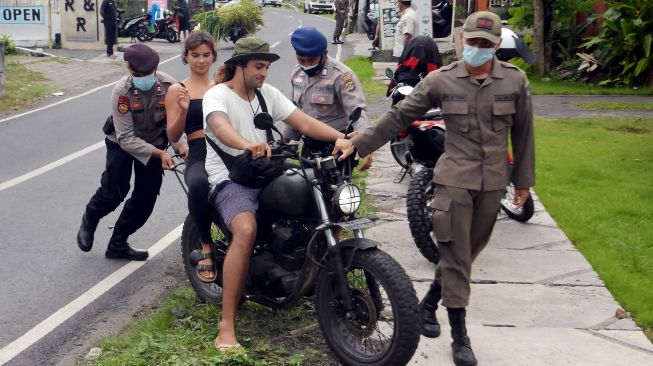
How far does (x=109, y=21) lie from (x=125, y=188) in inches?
772

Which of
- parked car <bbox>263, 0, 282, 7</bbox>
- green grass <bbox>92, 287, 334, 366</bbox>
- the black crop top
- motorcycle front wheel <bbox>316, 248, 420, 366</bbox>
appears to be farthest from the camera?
parked car <bbox>263, 0, 282, 7</bbox>

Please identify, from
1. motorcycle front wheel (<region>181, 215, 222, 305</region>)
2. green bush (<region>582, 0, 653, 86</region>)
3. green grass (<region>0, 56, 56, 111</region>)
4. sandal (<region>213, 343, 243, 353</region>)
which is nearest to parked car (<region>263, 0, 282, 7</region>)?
green grass (<region>0, 56, 56, 111</region>)

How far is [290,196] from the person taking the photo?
200 inches

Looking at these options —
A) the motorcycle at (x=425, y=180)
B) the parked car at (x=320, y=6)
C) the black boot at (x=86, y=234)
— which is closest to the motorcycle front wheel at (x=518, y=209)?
the motorcycle at (x=425, y=180)

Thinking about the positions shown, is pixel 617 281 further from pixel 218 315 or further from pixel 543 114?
pixel 543 114

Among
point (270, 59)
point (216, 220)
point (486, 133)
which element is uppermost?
point (270, 59)

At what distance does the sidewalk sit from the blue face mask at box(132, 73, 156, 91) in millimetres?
2248

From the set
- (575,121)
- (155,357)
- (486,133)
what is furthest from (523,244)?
(575,121)

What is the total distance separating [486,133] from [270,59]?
133 cm

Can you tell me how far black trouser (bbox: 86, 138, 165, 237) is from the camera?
7.36 m

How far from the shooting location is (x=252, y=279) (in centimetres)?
546

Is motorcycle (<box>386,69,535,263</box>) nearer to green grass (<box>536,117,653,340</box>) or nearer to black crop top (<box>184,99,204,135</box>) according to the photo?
green grass (<box>536,117,653,340</box>)

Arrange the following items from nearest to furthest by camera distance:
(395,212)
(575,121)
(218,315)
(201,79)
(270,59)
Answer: (270,59), (218,315), (201,79), (395,212), (575,121)

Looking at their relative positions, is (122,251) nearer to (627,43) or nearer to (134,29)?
(627,43)
